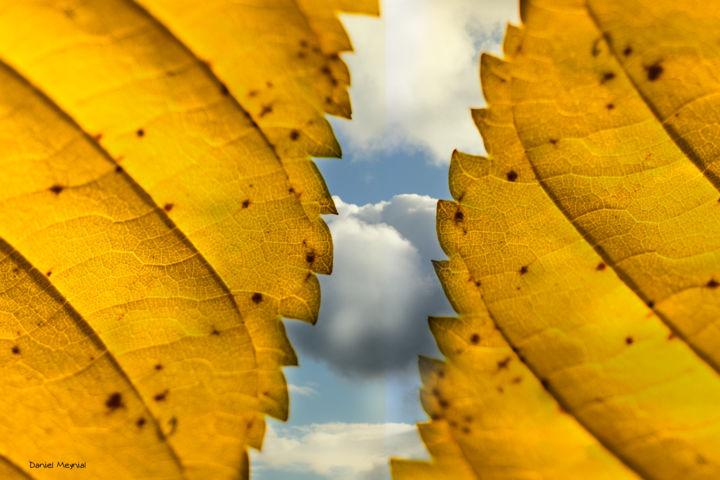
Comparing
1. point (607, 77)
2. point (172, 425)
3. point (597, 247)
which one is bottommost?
point (172, 425)

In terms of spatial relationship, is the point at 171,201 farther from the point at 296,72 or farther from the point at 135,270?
the point at 296,72

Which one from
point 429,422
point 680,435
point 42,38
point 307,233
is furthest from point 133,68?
point 680,435

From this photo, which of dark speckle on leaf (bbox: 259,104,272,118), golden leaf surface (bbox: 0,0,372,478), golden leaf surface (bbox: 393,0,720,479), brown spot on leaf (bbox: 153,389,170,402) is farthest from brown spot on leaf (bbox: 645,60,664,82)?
brown spot on leaf (bbox: 153,389,170,402)

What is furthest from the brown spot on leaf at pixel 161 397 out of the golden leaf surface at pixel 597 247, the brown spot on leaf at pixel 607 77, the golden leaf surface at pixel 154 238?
the brown spot on leaf at pixel 607 77

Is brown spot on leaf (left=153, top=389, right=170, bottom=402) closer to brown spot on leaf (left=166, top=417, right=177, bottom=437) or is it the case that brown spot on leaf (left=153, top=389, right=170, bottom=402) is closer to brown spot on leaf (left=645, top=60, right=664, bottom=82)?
brown spot on leaf (left=166, top=417, right=177, bottom=437)

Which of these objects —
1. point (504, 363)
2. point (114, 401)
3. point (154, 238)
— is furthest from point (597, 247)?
point (114, 401)

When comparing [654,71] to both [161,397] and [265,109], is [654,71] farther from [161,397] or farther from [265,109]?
[161,397]
